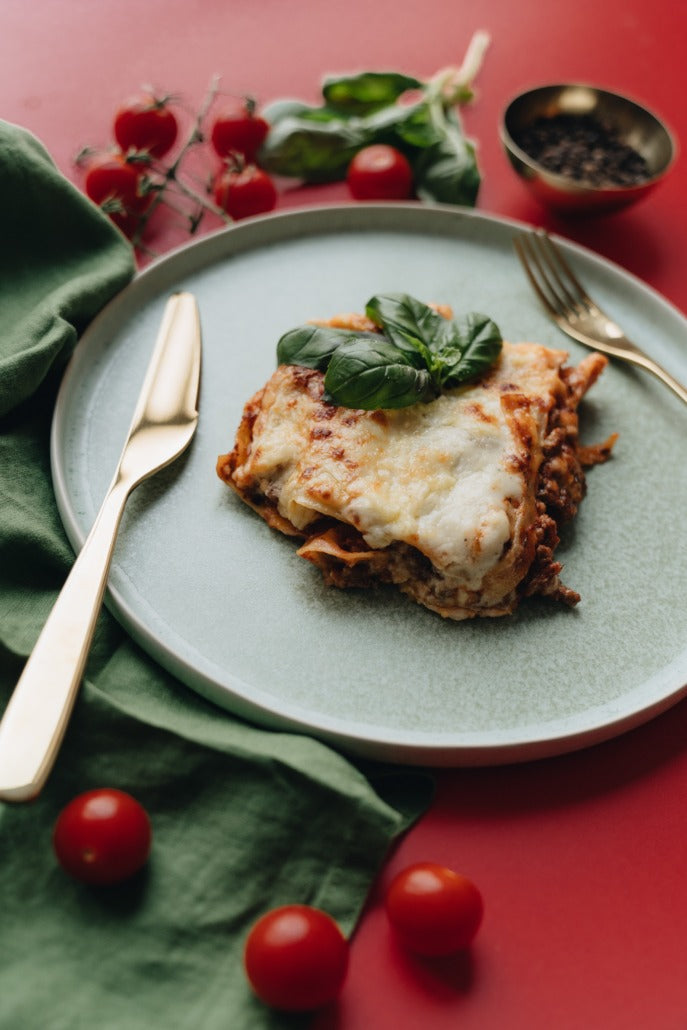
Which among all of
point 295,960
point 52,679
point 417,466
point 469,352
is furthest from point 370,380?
point 295,960

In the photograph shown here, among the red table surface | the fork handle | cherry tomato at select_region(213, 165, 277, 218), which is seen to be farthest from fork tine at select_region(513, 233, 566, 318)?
the fork handle

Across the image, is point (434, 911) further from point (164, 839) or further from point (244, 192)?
point (244, 192)

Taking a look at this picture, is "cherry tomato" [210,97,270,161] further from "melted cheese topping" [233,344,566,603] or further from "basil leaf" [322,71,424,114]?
"melted cheese topping" [233,344,566,603]

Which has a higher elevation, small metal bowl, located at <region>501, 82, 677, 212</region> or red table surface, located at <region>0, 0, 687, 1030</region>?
small metal bowl, located at <region>501, 82, 677, 212</region>

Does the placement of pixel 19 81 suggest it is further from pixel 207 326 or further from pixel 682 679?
pixel 682 679

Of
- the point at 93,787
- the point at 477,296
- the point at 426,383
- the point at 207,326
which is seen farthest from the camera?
the point at 477,296

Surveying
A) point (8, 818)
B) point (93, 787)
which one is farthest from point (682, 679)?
point (8, 818)

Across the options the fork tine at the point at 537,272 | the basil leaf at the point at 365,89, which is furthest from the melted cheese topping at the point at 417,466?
the basil leaf at the point at 365,89
